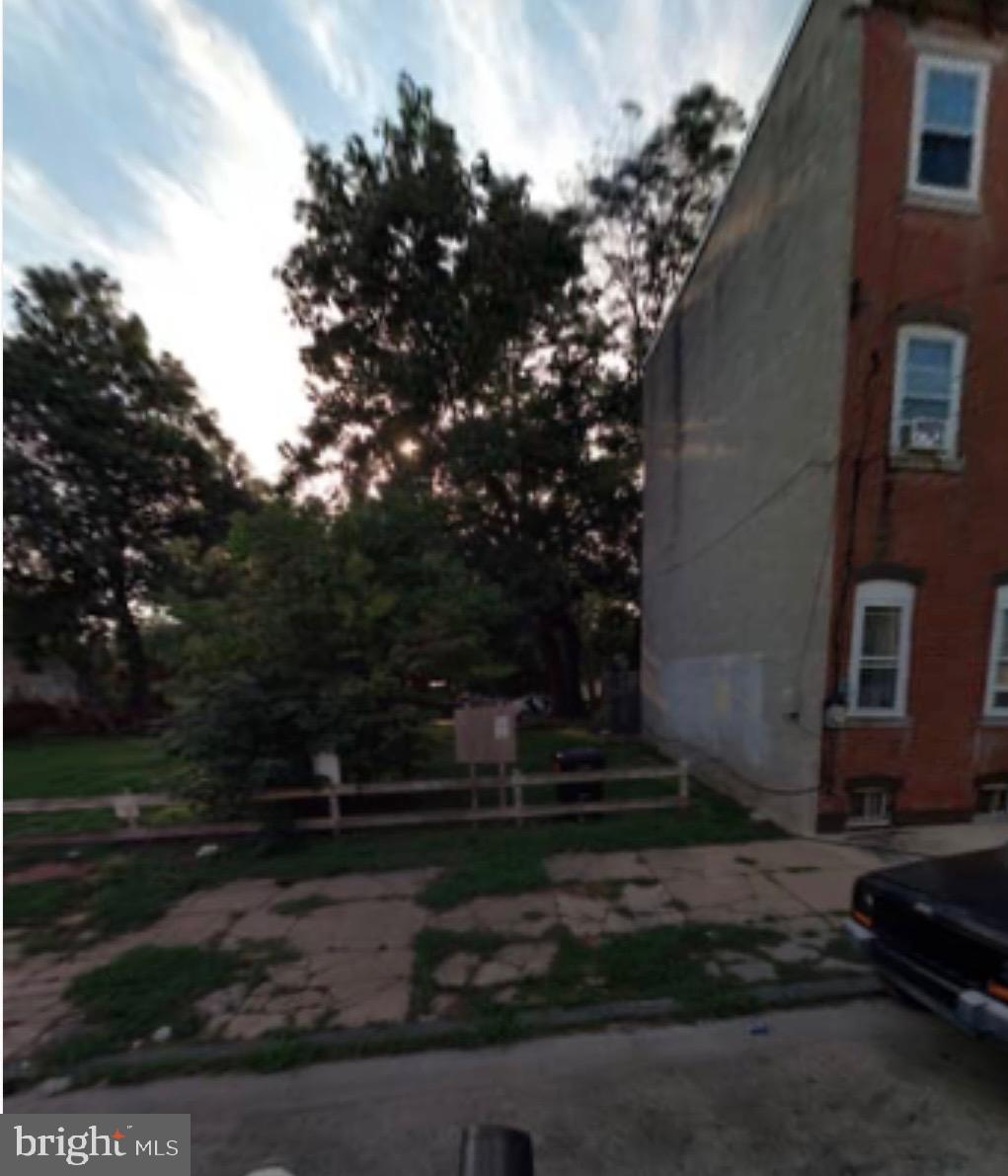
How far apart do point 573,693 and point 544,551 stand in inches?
227

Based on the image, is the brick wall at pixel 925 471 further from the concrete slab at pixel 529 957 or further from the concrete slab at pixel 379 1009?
the concrete slab at pixel 379 1009

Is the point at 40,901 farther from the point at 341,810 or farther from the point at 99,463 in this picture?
the point at 99,463

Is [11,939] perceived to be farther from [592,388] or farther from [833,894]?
[592,388]

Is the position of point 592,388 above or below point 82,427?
above

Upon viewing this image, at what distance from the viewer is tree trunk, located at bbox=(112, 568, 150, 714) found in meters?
21.9

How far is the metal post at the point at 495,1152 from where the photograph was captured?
111 centimetres

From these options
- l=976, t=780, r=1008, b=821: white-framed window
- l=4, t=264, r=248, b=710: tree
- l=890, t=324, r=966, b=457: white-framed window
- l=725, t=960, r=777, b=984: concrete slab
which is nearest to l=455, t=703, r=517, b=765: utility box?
l=725, t=960, r=777, b=984: concrete slab

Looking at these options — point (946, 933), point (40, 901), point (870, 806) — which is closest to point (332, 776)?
point (40, 901)

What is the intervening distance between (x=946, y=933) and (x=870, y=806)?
4.39 metres

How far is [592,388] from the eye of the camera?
15.9 metres

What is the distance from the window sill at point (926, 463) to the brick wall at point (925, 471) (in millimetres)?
44

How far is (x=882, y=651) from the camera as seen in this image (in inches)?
268

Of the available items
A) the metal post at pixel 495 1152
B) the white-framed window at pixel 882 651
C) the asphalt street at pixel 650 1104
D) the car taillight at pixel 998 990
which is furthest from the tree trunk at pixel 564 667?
the metal post at pixel 495 1152

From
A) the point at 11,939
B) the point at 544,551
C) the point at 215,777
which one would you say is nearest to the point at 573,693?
the point at 544,551
